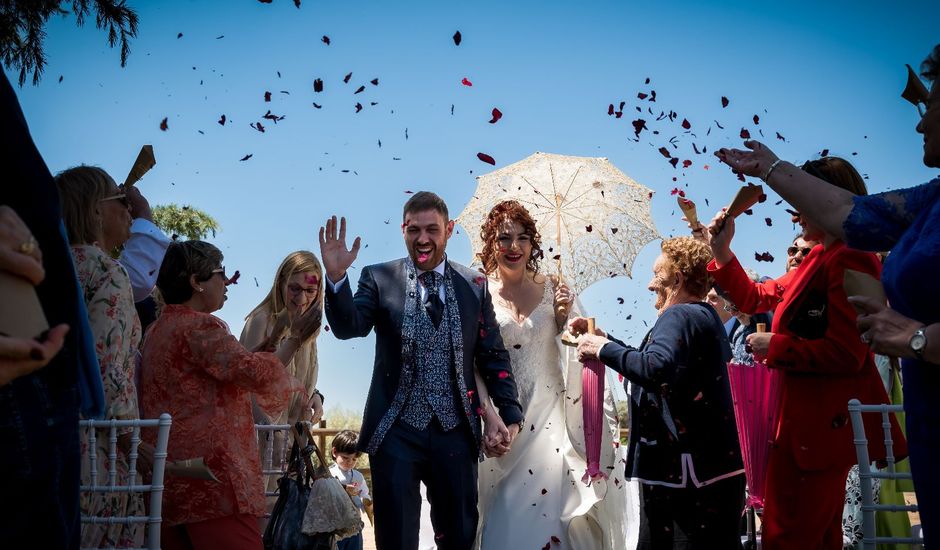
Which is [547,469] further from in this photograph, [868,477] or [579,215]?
[868,477]

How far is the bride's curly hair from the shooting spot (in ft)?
20.9

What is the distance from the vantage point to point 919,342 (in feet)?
8.17

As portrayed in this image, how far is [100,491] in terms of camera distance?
365cm

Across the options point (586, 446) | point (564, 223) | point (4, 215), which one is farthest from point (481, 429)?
point (4, 215)

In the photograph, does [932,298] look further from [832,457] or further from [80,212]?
[80,212]

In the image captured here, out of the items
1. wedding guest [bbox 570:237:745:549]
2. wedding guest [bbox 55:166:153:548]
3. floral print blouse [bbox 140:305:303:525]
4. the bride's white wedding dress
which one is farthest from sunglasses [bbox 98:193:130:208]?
the bride's white wedding dress

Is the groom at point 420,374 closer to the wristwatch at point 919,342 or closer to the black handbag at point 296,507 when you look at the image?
the black handbag at point 296,507

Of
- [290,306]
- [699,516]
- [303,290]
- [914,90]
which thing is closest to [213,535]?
[699,516]

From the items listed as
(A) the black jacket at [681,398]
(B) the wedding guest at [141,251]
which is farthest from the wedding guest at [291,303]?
(A) the black jacket at [681,398]

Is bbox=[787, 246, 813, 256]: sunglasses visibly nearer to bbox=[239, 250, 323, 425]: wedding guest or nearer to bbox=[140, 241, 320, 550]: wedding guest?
bbox=[239, 250, 323, 425]: wedding guest

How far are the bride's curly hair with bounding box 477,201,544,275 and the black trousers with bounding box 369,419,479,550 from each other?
75.5 inches

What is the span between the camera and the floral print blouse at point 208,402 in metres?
4.09

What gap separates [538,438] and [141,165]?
311 cm

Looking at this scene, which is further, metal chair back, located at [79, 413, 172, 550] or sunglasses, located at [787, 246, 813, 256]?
sunglasses, located at [787, 246, 813, 256]
